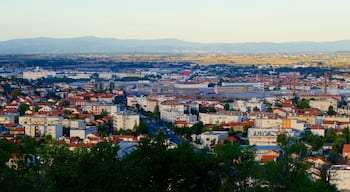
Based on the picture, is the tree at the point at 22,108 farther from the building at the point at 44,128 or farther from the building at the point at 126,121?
the building at the point at 126,121

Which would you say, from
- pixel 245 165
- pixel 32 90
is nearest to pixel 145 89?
pixel 32 90

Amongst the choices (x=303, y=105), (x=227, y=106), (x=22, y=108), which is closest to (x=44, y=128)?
(x=22, y=108)

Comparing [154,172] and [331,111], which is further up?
[154,172]

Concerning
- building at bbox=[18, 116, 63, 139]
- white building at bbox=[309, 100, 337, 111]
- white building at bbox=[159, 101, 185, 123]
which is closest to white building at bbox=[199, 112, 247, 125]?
white building at bbox=[159, 101, 185, 123]

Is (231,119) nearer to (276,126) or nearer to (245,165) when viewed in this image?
(276,126)

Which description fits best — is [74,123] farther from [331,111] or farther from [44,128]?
[331,111]

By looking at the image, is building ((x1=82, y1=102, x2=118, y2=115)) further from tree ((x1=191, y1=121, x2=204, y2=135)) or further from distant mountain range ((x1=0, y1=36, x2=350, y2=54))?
distant mountain range ((x1=0, y1=36, x2=350, y2=54))

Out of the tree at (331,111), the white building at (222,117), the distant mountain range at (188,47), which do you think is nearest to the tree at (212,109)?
the white building at (222,117)
